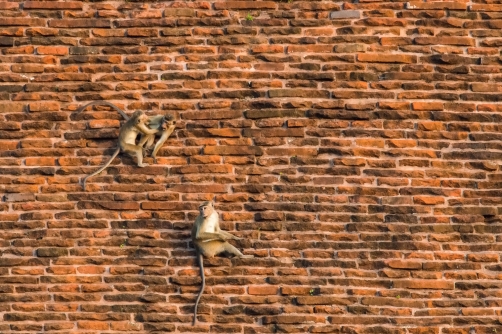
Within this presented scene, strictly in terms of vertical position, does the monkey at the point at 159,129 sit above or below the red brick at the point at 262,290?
above

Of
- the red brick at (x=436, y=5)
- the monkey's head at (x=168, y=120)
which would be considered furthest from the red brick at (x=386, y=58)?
the monkey's head at (x=168, y=120)

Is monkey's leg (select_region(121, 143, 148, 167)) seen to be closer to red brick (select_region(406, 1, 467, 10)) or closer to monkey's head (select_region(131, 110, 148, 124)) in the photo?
monkey's head (select_region(131, 110, 148, 124))

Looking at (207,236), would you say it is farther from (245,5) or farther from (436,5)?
(436,5)

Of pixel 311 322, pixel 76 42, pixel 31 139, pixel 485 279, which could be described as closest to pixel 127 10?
pixel 76 42

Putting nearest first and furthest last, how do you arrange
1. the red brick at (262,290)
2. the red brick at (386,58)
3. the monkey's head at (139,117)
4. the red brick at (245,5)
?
the red brick at (262,290) < the monkey's head at (139,117) < the red brick at (386,58) < the red brick at (245,5)

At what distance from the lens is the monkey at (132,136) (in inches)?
313

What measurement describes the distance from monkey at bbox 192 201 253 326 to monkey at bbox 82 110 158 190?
72 cm

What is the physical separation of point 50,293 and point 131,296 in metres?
0.67

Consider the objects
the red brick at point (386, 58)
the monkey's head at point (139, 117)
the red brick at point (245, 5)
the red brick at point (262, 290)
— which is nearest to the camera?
the red brick at point (262, 290)

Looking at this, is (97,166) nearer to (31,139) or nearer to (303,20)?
(31,139)

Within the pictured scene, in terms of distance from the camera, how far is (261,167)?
7.95 m

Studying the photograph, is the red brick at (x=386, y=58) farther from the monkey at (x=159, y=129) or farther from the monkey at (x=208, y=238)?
the monkey at (x=208, y=238)

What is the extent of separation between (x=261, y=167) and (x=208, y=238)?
2.53 feet

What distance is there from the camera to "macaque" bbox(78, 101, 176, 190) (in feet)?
26.1
